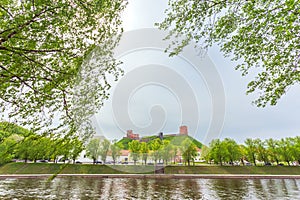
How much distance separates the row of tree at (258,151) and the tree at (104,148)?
30349 mm

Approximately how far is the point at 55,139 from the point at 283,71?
6.65 meters

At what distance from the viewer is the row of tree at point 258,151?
5047 centimetres

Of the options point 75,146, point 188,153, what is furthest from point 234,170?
point 75,146

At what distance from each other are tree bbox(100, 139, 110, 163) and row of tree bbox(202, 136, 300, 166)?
99.6 ft

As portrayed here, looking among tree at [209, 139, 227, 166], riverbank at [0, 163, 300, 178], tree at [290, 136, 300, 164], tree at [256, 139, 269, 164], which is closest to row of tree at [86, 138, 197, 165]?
tree at [209, 139, 227, 166]

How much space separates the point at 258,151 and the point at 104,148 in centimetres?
4565

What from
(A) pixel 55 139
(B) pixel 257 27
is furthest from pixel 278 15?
(A) pixel 55 139

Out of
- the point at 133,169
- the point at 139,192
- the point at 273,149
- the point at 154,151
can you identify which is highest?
the point at 273,149

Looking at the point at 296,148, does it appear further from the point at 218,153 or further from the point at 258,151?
the point at 218,153

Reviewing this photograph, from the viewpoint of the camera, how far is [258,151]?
5391 centimetres

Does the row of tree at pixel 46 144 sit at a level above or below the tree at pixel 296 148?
below

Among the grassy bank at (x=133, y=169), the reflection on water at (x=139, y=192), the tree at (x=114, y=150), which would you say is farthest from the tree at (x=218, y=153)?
the tree at (x=114, y=150)

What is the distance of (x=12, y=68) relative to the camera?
15.9 feet

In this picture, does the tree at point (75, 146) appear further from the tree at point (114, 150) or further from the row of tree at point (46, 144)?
the tree at point (114, 150)
